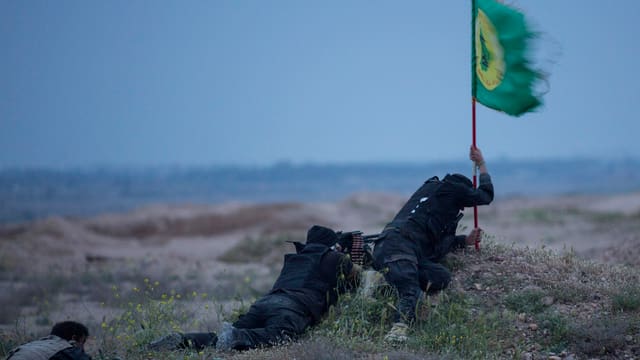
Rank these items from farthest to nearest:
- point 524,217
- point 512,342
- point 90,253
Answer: point 524,217 → point 90,253 → point 512,342

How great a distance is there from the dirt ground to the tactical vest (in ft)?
8.57

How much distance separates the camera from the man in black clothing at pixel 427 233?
825cm

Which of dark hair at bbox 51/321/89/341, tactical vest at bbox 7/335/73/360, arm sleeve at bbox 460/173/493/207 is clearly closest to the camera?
tactical vest at bbox 7/335/73/360

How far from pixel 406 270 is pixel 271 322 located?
52.1 inches

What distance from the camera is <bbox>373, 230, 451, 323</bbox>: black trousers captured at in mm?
7996

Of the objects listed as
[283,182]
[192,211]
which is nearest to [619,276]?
[192,211]

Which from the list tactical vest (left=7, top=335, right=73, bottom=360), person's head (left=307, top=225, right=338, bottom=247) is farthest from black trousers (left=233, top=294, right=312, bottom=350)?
tactical vest (left=7, top=335, right=73, bottom=360)

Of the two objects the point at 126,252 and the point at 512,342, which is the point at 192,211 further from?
Result: the point at 512,342

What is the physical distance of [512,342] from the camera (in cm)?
764

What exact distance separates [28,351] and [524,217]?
86.6 ft


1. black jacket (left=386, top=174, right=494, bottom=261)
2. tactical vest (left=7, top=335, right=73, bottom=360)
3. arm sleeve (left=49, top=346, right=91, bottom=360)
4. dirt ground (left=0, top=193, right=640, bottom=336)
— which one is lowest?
dirt ground (left=0, top=193, right=640, bottom=336)

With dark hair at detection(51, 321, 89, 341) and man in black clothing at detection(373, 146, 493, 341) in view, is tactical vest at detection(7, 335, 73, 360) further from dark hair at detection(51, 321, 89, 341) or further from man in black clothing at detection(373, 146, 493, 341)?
man in black clothing at detection(373, 146, 493, 341)

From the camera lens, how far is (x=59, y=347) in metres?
7.21

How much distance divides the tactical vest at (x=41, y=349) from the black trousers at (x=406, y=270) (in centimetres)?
290
